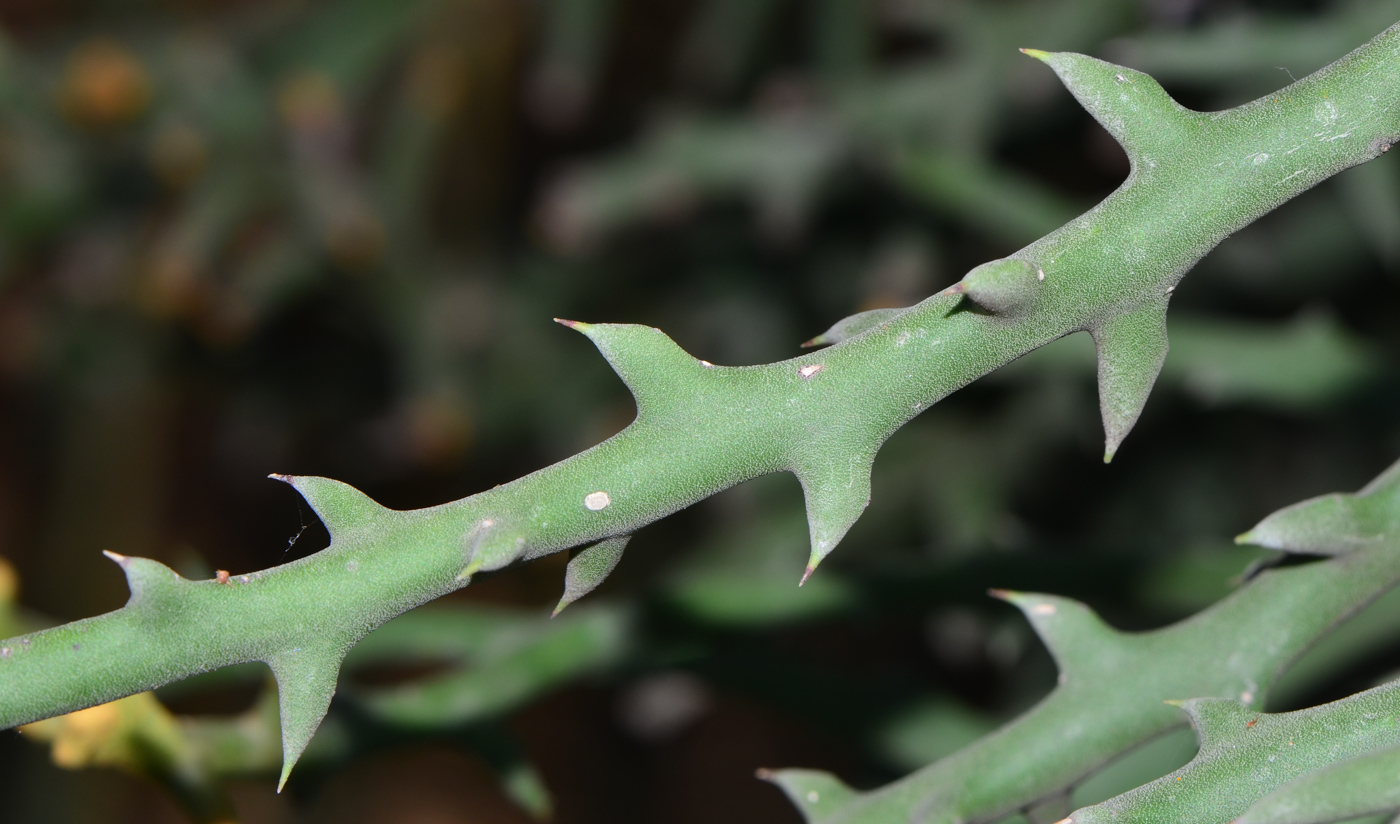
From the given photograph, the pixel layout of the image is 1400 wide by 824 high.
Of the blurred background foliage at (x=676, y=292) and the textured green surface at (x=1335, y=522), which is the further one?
the blurred background foliage at (x=676, y=292)

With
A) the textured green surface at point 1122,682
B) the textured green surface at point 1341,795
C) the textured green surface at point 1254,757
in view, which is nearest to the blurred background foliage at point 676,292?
the textured green surface at point 1122,682

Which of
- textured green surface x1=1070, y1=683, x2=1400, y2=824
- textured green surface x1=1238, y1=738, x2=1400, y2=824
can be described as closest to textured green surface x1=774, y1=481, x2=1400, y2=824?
textured green surface x1=1070, y1=683, x2=1400, y2=824

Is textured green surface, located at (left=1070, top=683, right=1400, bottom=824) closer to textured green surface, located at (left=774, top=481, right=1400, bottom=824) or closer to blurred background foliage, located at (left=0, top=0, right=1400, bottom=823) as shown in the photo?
textured green surface, located at (left=774, top=481, right=1400, bottom=824)

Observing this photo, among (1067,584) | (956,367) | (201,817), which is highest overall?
(956,367)

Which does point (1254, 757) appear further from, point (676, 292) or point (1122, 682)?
point (676, 292)

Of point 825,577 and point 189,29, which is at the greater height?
point 189,29

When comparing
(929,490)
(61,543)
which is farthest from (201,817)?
(61,543)

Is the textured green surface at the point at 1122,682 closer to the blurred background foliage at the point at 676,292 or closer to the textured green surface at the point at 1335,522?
the textured green surface at the point at 1335,522

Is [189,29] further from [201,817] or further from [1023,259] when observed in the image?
[1023,259]
